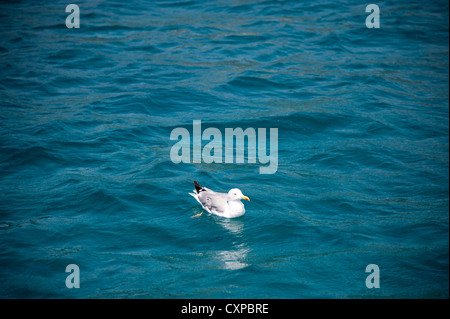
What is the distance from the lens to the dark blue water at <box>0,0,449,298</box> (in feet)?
28.1

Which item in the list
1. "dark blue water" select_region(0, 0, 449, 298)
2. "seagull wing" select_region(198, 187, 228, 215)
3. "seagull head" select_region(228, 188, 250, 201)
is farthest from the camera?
"seagull wing" select_region(198, 187, 228, 215)

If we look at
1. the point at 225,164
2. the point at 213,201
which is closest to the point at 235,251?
the point at 213,201

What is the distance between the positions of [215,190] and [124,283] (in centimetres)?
351

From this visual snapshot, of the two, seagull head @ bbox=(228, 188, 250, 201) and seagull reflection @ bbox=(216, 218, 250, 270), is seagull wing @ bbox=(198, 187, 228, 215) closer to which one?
seagull head @ bbox=(228, 188, 250, 201)

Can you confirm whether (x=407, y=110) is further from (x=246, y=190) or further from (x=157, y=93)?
(x=157, y=93)

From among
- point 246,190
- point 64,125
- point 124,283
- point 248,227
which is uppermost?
point 64,125

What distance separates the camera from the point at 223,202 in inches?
396

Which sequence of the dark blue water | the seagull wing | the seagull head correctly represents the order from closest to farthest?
the dark blue water
the seagull head
the seagull wing

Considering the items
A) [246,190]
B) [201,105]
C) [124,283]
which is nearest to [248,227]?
[246,190]

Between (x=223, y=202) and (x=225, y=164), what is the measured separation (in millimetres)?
2232

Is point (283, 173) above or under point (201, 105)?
under

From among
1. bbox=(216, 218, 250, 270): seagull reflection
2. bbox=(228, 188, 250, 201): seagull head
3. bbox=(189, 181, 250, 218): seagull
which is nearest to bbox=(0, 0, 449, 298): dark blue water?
bbox=(216, 218, 250, 270): seagull reflection

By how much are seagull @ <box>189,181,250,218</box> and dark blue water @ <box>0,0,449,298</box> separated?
0.21m

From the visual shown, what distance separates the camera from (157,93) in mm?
15727
